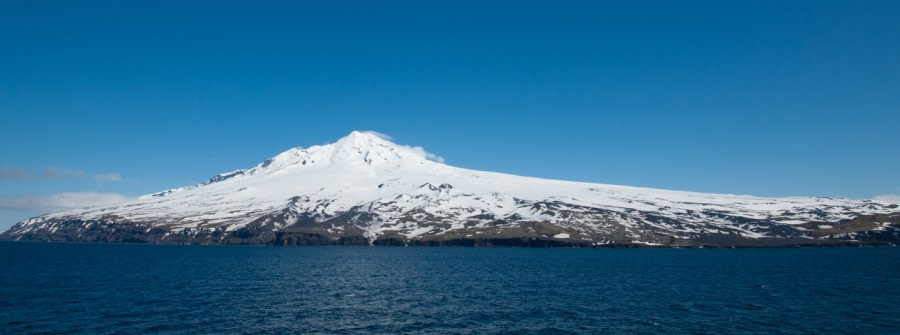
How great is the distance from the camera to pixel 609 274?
136m

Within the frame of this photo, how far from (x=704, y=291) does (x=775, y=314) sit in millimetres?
25449

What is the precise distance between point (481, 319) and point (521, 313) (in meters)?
7.00

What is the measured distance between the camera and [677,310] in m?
78.8

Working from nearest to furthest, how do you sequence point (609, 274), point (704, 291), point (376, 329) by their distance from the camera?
point (376, 329)
point (704, 291)
point (609, 274)

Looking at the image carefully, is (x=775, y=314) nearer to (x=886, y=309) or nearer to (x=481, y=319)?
(x=886, y=309)

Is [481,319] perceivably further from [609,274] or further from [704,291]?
[609,274]

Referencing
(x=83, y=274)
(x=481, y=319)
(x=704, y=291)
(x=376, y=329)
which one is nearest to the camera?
(x=376, y=329)

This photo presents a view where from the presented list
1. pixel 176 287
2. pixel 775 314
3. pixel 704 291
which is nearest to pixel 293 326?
pixel 176 287

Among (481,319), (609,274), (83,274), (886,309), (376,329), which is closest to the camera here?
(376,329)

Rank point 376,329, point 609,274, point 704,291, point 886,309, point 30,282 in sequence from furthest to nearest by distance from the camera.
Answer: point 609,274 < point 30,282 < point 704,291 < point 886,309 < point 376,329

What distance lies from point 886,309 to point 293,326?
256ft

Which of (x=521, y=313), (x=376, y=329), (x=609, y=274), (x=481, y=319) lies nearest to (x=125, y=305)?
(x=376, y=329)

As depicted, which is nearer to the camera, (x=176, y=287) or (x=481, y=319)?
(x=481, y=319)

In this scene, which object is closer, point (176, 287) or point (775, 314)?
point (775, 314)
